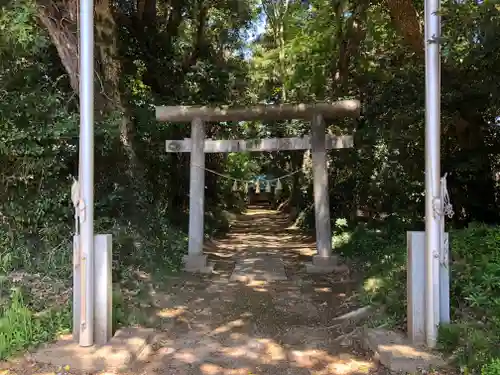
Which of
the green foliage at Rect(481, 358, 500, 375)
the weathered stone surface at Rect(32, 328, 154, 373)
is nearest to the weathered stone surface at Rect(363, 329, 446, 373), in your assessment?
the green foliage at Rect(481, 358, 500, 375)

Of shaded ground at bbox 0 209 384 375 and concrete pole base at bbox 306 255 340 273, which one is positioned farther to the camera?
concrete pole base at bbox 306 255 340 273

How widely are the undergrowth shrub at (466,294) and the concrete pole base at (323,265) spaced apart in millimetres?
688

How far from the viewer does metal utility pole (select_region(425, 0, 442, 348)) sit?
12.7 feet

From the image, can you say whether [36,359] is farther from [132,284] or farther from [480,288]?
[480,288]

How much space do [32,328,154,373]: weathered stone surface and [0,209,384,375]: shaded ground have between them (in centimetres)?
11

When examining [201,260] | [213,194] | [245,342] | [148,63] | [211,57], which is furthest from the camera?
[213,194]

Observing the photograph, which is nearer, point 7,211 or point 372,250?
point 7,211

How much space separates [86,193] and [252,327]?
8.33 ft

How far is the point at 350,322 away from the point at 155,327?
2289 mm

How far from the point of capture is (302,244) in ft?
40.8

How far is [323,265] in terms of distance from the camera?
336 inches

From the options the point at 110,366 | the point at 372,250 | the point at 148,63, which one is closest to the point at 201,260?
the point at 372,250

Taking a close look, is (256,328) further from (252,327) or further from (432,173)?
(432,173)

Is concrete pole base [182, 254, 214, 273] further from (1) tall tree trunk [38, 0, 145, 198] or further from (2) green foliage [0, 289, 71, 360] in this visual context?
(2) green foliage [0, 289, 71, 360]
